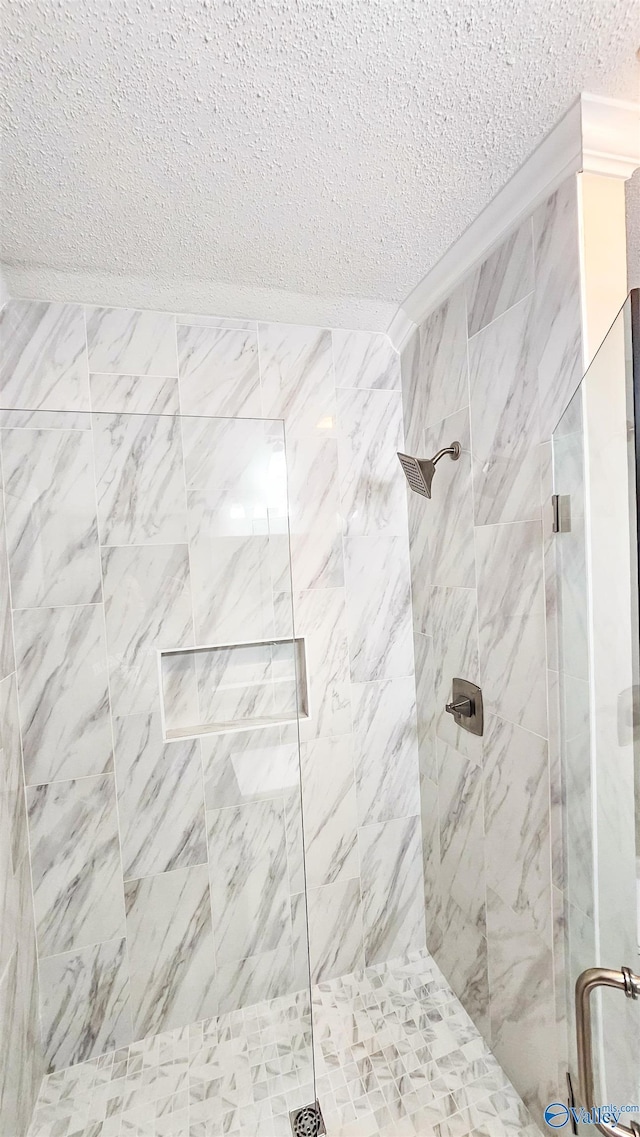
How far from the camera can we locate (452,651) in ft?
4.94

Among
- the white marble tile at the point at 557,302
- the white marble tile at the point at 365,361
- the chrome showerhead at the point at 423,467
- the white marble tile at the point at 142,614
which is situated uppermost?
the white marble tile at the point at 365,361

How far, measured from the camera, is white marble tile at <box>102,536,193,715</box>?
1050mm

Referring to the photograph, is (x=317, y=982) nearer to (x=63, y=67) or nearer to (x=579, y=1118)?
(x=579, y=1118)

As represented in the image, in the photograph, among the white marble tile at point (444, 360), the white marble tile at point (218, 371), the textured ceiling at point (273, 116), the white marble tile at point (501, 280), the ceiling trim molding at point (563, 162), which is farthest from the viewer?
the white marble tile at point (218, 371)

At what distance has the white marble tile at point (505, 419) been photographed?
1114 millimetres

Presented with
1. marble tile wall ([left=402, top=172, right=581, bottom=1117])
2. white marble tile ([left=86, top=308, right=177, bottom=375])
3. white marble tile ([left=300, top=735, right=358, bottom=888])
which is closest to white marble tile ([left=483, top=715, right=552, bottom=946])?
marble tile wall ([left=402, top=172, right=581, bottom=1117])

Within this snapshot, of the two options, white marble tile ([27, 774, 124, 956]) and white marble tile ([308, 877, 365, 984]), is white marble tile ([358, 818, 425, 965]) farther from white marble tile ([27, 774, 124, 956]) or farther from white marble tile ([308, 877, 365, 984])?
white marble tile ([27, 774, 124, 956])

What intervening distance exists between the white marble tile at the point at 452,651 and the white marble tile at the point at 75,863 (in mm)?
986

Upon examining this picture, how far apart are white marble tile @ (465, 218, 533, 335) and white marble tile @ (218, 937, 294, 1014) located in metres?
1.69

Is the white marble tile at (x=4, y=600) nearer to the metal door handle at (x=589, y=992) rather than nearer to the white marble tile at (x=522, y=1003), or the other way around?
the metal door handle at (x=589, y=992)

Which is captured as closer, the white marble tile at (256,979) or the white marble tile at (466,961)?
the white marble tile at (256,979)

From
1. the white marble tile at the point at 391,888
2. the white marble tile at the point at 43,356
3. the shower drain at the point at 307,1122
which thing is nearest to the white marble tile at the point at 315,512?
the white marble tile at the point at 43,356

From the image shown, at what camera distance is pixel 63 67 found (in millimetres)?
751

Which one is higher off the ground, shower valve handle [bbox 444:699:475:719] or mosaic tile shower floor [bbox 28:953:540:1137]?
shower valve handle [bbox 444:699:475:719]
